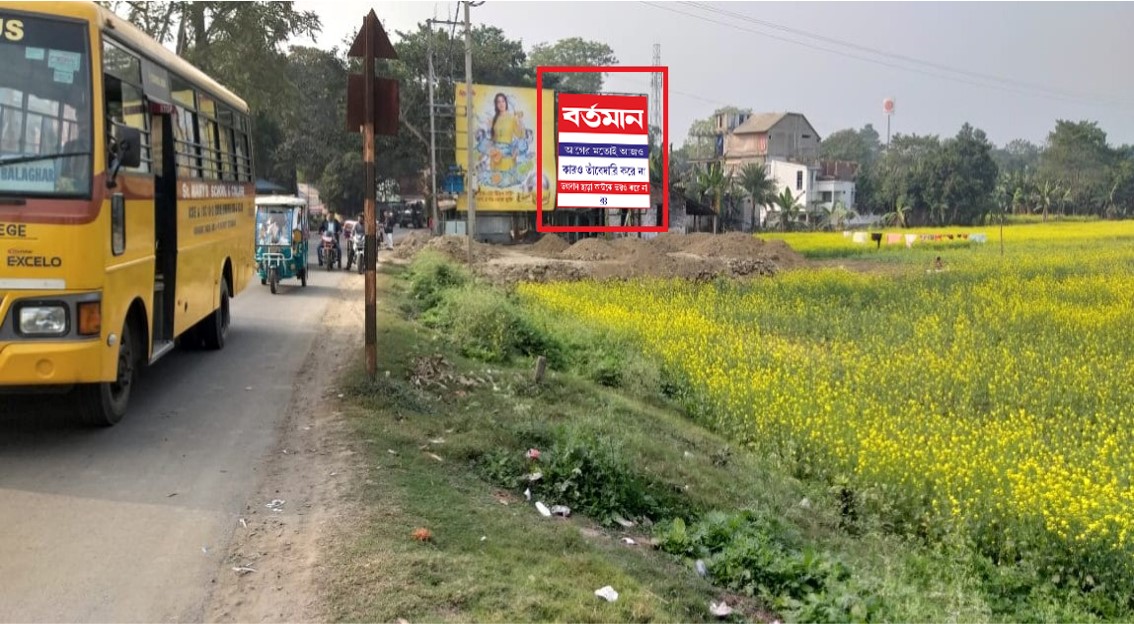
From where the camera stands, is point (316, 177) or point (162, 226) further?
point (316, 177)

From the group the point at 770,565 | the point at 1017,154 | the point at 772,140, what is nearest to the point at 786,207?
the point at 772,140

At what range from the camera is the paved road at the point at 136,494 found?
430 centimetres

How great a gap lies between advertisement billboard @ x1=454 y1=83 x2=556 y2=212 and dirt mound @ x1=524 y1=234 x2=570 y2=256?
155cm

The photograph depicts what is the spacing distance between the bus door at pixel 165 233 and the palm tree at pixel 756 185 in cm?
5625

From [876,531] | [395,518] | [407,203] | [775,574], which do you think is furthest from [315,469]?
[407,203]

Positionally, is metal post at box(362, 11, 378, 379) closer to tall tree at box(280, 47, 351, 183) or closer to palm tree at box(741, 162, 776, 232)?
tall tree at box(280, 47, 351, 183)

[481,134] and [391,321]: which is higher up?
[481,134]

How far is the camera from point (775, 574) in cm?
A: 529

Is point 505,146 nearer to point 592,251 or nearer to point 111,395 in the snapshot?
point 592,251

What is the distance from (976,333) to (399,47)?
39835 millimetres

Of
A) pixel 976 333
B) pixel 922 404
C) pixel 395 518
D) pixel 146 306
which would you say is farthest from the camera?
pixel 976 333

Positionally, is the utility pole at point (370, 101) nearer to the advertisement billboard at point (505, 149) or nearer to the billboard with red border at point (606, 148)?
the billboard with red border at point (606, 148)

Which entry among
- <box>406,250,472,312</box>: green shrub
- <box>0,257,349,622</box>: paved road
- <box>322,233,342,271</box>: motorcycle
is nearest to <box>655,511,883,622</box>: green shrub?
<box>0,257,349,622</box>: paved road

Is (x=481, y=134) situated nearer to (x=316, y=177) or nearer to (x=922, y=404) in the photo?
(x=316, y=177)
